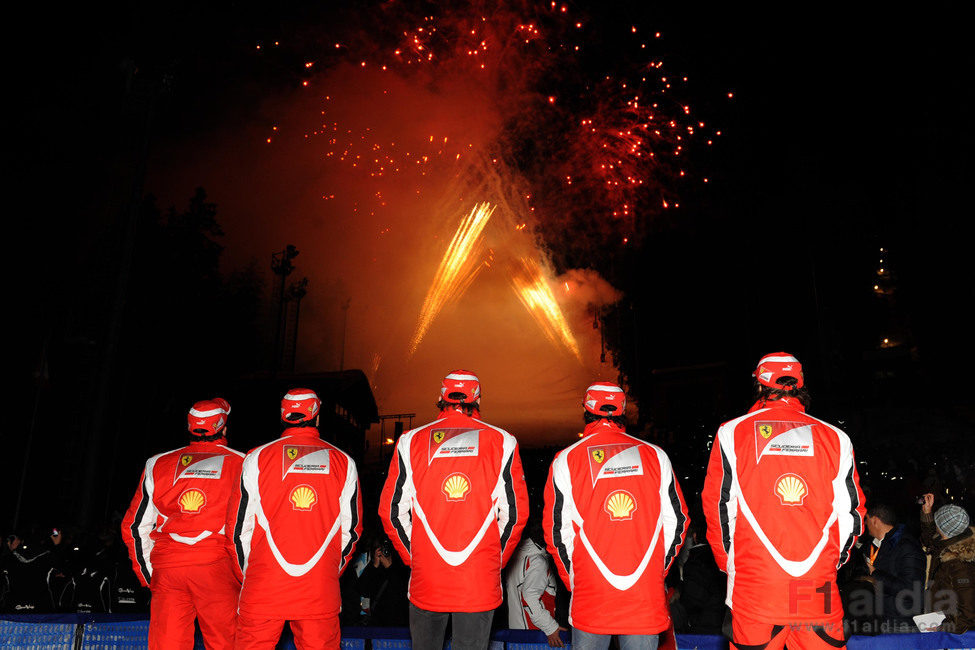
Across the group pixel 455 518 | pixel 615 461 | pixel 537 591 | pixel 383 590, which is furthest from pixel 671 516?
pixel 383 590

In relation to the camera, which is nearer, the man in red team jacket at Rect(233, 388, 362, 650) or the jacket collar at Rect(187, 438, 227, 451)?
the man in red team jacket at Rect(233, 388, 362, 650)

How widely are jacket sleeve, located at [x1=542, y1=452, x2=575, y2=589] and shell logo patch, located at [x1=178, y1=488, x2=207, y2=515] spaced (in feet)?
9.21

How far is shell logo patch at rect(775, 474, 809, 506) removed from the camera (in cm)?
420

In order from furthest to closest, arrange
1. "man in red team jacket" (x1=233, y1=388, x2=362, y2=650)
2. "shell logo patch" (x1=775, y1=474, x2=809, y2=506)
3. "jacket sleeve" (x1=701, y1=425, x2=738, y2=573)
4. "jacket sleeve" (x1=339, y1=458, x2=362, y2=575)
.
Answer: "jacket sleeve" (x1=339, y1=458, x2=362, y2=575)
"man in red team jacket" (x1=233, y1=388, x2=362, y2=650)
"jacket sleeve" (x1=701, y1=425, x2=738, y2=573)
"shell logo patch" (x1=775, y1=474, x2=809, y2=506)

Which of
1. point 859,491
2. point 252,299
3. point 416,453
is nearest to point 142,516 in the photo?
point 416,453

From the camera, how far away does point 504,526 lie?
4836 mm

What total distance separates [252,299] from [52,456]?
1443 centimetres

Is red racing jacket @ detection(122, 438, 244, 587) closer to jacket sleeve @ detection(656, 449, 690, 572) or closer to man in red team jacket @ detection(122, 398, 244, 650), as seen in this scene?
man in red team jacket @ detection(122, 398, 244, 650)

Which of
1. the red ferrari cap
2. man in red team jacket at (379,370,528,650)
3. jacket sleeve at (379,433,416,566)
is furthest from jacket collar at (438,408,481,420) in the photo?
the red ferrari cap

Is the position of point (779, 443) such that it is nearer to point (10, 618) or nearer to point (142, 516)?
point (142, 516)

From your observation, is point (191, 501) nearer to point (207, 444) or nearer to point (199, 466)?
point (199, 466)

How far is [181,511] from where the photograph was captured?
5641 millimetres

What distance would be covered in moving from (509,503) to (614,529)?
28.6 inches

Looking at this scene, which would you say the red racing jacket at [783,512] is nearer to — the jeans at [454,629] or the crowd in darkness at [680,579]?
the crowd in darkness at [680,579]
